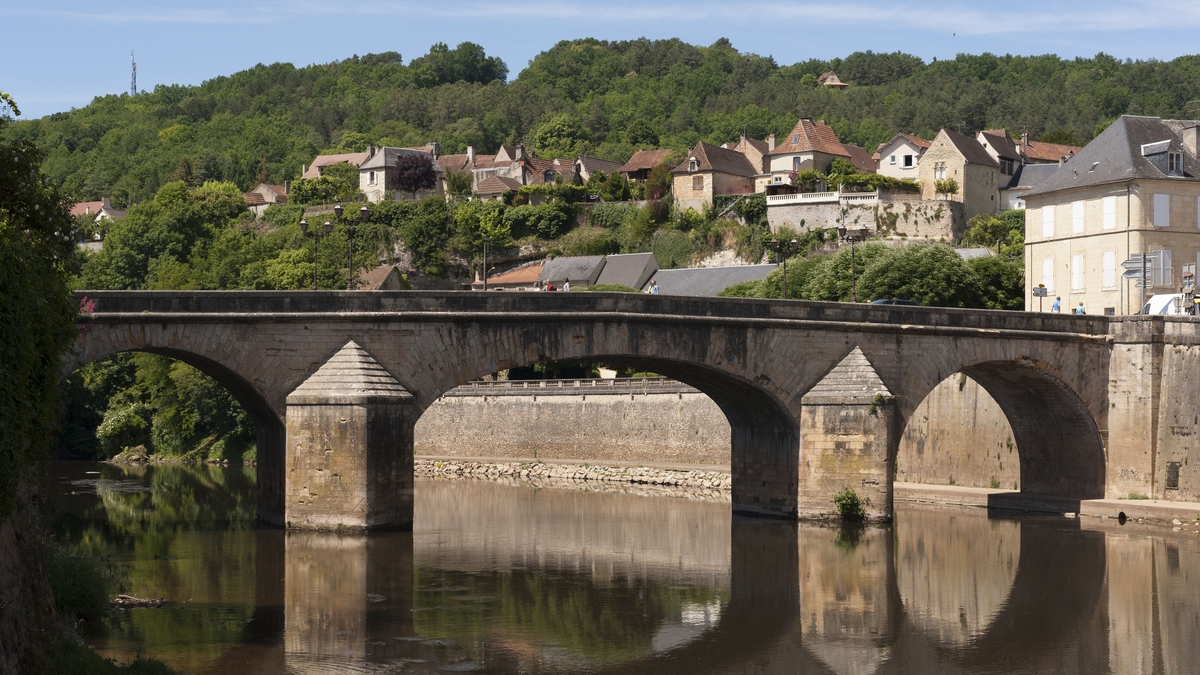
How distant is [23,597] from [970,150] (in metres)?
68.1

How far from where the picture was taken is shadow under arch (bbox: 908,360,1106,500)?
35094 millimetres

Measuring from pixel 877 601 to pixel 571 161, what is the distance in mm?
85587

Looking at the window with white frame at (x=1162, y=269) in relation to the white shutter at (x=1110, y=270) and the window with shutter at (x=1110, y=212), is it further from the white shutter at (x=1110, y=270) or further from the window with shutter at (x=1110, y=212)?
the window with shutter at (x=1110, y=212)

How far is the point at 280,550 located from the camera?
88.9 ft

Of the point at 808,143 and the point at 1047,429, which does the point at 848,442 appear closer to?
the point at 1047,429

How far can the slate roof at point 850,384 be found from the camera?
31.3m

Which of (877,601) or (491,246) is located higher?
(491,246)

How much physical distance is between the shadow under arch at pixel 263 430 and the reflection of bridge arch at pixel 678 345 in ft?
0.25

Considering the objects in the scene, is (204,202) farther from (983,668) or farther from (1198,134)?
(983,668)

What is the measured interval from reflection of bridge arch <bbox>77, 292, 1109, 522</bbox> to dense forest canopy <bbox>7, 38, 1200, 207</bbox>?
63898 millimetres

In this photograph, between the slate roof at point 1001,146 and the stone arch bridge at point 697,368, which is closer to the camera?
the stone arch bridge at point 697,368

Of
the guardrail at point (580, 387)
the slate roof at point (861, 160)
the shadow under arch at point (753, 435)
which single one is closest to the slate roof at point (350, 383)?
the shadow under arch at point (753, 435)

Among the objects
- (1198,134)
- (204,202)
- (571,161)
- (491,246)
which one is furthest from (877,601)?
(571,161)

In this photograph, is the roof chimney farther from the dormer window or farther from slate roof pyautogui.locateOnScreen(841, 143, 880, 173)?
slate roof pyautogui.locateOnScreen(841, 143, 880, 173)
